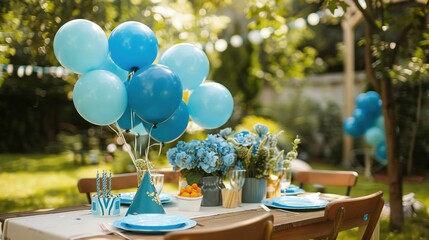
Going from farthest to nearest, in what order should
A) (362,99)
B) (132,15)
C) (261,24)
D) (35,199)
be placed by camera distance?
(362,99) → (35,199) → (132,15) → (261,24)

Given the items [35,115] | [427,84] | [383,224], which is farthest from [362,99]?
[35,115]

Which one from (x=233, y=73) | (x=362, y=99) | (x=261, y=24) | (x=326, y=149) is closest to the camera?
(x=261, y=24)

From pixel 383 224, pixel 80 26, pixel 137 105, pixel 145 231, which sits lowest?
pixel 383 224

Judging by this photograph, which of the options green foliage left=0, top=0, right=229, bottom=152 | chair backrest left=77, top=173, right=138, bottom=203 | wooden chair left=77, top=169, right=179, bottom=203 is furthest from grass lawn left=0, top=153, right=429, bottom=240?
chair backrest left=77, top=173, right=138, bottom=203

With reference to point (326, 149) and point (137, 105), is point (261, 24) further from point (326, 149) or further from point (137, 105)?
point (326, 149)

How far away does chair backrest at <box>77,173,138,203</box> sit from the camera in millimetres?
3215

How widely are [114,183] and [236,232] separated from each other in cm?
172

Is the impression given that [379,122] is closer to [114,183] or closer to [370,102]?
[370,102]

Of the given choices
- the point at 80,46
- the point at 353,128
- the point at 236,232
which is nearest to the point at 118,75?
the point at 80,46

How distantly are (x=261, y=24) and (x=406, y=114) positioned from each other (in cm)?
464

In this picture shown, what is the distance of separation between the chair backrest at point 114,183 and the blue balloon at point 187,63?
792 millimetres

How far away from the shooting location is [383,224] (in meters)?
5.20

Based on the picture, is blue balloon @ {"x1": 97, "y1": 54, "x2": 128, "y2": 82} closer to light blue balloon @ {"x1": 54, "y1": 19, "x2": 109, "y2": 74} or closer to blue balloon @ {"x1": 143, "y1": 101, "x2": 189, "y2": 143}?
light blue balloon @ {"x1": 54, "y1": 19, "x2": 109, "y2": 74}

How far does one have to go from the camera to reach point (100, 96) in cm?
245
